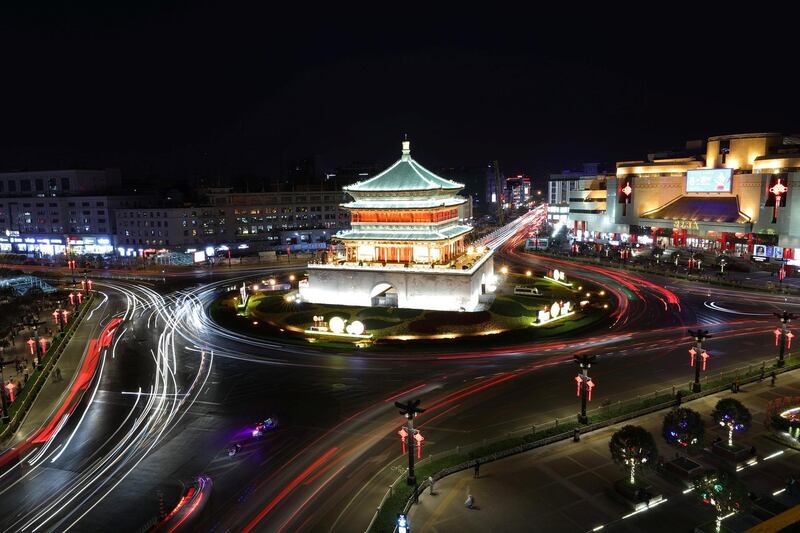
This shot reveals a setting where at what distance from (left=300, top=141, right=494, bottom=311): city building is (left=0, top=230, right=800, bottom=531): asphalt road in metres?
11.9

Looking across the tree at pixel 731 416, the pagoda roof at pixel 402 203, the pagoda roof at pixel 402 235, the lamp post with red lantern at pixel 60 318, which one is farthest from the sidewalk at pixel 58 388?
the tree at pixel 731 416

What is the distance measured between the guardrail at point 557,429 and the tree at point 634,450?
4.57m

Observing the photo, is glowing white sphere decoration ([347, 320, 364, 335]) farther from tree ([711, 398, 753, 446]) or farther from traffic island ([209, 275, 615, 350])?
tree ([711, 398, 753, 446])

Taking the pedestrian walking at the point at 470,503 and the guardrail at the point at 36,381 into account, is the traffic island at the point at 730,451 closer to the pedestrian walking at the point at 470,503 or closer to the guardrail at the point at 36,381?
the pedestrian walking at the point at 470,503

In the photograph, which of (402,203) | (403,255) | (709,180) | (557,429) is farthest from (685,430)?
(709,180)

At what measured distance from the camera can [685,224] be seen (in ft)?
306

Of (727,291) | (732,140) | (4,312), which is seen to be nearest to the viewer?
(4,312)

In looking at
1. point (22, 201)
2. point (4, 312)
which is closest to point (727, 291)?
point (4, 312)

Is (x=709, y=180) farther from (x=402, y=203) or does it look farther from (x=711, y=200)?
(x=402, y=203)

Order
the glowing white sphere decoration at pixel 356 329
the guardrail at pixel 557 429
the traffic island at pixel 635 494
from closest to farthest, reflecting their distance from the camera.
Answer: the traffic island at pixel 635 494, the guardrail at pixel 557 429, the glowing white sphere decoration at pixel 356 329

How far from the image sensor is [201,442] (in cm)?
2912

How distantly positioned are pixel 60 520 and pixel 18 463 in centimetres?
726

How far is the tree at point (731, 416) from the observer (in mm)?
26031

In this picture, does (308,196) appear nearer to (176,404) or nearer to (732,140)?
(732,140)
